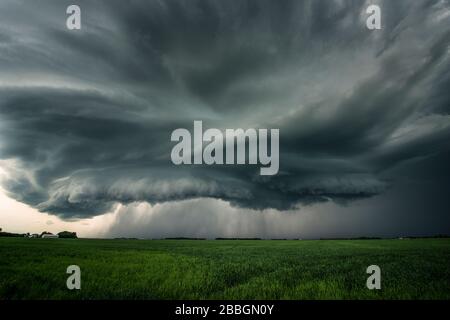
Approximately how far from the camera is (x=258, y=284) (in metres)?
12.0

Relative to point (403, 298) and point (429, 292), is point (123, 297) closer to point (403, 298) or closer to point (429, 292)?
point (403, 298)

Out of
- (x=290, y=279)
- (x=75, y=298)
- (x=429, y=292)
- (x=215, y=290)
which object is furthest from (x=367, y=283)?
(x=75, y=298)

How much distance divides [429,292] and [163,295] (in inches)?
366

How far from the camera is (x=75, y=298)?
377 inches

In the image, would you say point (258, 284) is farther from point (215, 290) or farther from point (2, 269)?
point (2, 269)
